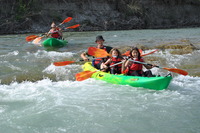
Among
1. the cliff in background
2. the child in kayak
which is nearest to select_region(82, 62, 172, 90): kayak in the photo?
the child in kayak

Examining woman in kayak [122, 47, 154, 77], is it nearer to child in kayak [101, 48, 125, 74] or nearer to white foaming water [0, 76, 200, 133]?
child in kayak [101, 48, 125, 74]

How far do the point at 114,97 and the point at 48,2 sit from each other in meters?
16.9

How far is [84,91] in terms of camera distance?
15.8 feet

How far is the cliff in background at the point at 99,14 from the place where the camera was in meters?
17.7

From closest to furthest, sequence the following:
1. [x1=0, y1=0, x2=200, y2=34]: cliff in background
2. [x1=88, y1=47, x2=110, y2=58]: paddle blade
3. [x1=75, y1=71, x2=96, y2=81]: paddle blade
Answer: [x1=75, y1=71, x2=96, y2=81]: paddle blade → [x1=88, y1=47, x2=110, y2=58]: paddle blade → [x1=0, y1=0, x2=200, y2=34]: cliff in background

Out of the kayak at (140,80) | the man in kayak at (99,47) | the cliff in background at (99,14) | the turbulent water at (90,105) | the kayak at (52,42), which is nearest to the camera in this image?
the turbulent water at (90,105)

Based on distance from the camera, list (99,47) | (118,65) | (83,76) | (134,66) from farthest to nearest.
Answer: (99,47) < (118,65) < (83,76) < (134,66)

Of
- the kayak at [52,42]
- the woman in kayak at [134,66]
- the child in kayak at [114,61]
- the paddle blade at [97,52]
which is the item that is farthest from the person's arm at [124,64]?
the kayak at [52,42]

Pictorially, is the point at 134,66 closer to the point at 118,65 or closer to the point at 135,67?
the point at 135,67

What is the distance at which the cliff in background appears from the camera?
695 inches

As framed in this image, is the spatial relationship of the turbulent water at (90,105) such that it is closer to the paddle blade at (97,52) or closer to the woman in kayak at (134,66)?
the woman in kayak at (134,66)

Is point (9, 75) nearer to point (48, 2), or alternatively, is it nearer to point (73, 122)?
point (73, 122)

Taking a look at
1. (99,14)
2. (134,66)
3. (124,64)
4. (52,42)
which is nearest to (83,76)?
(124,64)

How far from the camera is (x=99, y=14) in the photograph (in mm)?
20953
